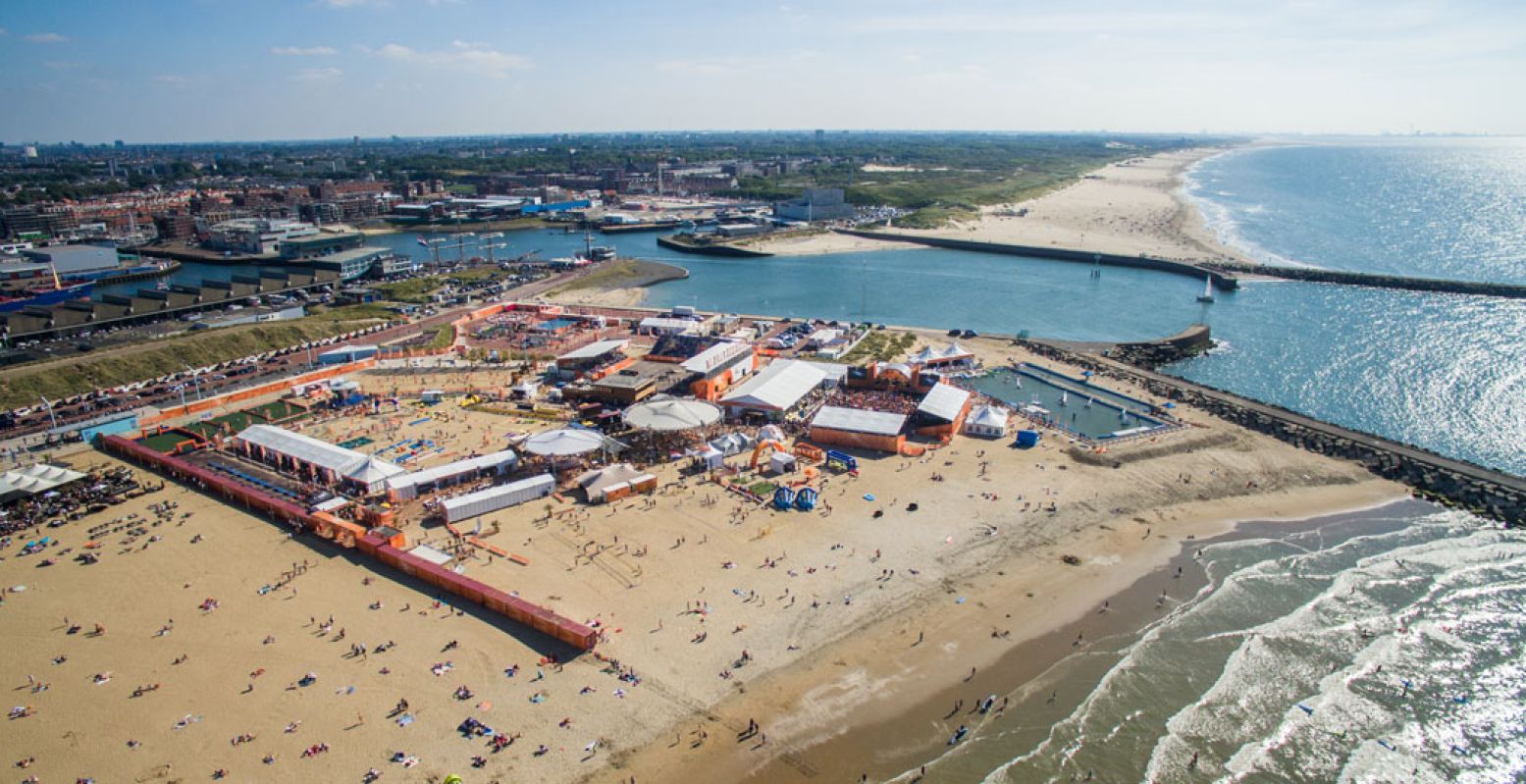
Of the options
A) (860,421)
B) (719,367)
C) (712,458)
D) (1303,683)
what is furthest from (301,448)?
(1303,683)

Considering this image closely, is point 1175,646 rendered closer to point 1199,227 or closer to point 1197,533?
point 1197,533

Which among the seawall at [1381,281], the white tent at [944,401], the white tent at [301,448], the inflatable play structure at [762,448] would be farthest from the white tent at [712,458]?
the seawall at [1381,281]

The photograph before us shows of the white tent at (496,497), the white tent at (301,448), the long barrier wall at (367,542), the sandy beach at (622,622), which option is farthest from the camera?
the white tent at (301,448)

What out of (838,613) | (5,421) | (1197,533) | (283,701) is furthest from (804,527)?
(5,421)

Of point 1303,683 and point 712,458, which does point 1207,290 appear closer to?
point 712,458

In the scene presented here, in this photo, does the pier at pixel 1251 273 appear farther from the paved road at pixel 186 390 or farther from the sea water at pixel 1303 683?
the paved road at pixel 186 390

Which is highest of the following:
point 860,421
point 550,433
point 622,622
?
point 550,433

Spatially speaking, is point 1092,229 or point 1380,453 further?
point 1092,229
